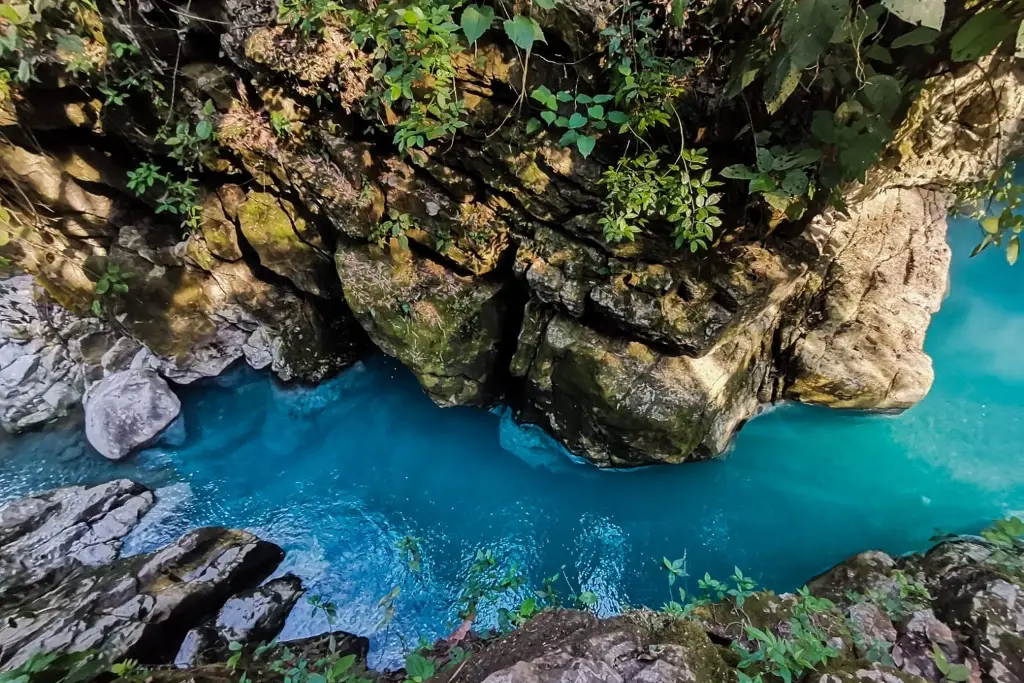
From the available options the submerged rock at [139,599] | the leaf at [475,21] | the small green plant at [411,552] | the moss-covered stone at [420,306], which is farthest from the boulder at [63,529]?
the leaf at [475,21]

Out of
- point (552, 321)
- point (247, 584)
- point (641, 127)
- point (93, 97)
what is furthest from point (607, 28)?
point (247, 584)

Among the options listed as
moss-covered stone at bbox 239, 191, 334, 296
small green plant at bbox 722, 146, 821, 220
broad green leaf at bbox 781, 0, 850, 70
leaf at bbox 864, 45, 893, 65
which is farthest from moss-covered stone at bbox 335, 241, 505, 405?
leaf at bbox 864, 45, 893, 65

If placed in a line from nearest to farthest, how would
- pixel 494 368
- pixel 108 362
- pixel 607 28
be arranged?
pixel 607 28 → pixel 494 368 → pixel 108 362

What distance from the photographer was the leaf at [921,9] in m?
1.85

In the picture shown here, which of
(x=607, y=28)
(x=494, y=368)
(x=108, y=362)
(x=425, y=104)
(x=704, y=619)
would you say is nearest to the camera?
(x=704, y=619)

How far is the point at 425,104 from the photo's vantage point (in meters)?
3.74

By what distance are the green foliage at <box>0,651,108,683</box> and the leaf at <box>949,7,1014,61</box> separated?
14.5ft

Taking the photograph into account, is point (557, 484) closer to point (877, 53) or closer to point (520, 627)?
point (520, 627)

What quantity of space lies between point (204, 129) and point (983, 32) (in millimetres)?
5028

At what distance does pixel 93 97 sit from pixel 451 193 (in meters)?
3.15

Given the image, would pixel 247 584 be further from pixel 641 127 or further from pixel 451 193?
pixel 641 127

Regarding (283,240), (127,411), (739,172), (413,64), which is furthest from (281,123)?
(739,172)

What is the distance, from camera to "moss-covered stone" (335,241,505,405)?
15.1 feet

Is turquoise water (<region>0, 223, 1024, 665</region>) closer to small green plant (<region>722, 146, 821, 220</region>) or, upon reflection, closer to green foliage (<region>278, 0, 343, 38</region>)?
small green plant (<region>722, 146, 821, 220</region>)
